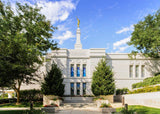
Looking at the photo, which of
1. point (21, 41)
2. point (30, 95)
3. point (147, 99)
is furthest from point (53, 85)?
point (147, 99)

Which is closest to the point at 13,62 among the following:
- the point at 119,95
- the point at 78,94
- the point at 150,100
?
the point at 150,100

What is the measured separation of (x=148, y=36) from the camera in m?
22.0

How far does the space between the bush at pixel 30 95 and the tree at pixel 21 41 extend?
14.9 ft

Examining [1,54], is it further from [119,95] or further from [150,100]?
[119,95]

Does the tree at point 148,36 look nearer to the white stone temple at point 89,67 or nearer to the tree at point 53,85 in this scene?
the white stone temple at point 89,67

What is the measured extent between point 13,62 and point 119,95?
18.9 meters

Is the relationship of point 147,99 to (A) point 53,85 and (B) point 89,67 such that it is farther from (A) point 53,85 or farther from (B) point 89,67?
(A) point 53,85

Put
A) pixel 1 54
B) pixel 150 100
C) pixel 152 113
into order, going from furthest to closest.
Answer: pixel 150 100 < pixel 1 54 < pixel 152 113

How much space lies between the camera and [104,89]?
20.9 m

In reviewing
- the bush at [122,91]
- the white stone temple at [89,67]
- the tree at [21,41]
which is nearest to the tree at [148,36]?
the white stone temple at [89,67]

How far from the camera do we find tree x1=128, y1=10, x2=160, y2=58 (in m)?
21.8

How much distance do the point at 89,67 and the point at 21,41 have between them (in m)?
15.6

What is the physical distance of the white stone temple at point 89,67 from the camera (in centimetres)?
2498

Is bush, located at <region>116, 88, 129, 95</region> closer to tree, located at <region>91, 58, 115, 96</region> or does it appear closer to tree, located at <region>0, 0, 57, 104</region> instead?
tree, located at <region>91, 58, 115, 96</region>
